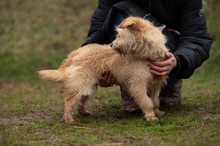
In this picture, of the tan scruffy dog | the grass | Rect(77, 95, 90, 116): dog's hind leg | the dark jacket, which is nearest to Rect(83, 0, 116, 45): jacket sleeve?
the dark jacket

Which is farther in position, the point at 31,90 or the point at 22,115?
the point at 31,90

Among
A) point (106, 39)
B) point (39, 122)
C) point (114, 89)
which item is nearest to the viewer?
point (39, 122)

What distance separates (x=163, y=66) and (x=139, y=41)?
38 cm

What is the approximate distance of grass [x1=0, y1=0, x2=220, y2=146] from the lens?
165 inches

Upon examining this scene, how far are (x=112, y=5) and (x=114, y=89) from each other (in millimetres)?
2501

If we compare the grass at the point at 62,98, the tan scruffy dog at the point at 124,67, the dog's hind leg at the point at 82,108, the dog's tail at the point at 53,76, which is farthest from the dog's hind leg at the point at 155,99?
the dog's tail at the point at 53,76

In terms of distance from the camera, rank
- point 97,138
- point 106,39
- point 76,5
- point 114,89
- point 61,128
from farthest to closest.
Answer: point 76,5
point 114,89
point 106,39
point 61,128
point 97,138

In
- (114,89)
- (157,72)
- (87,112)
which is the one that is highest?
(157,72)

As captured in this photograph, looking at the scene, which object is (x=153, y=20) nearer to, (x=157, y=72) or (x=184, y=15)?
(x=184, y=15)

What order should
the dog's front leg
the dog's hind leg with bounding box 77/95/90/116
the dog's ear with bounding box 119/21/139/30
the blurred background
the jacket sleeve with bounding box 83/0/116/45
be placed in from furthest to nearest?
the blurred background
the jacket sleeve with bounding box 83/0/116/45
the dog's hind leg with bounding box 77/95/90/116
the dog's front leg
the dog's ear with bounding box 119/21/139/30

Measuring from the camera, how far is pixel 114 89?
8156 mm

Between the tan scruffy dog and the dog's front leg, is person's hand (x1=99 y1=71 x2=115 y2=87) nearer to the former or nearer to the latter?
the tan scruffy dog

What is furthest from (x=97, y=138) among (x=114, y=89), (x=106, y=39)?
(x=114, y=89)

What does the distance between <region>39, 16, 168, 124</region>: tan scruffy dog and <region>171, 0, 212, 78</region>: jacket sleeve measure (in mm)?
340
